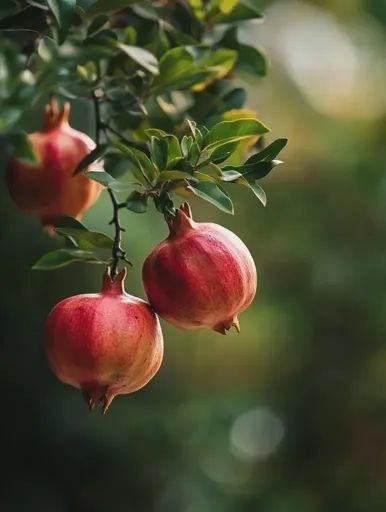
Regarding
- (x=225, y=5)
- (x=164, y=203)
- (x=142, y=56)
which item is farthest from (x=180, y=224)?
(x=225, y=5)

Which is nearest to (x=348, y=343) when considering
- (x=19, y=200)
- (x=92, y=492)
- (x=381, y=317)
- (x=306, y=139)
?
(x=381, y=317)

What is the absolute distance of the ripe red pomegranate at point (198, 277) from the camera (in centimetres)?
68

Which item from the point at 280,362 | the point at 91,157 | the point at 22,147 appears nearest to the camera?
the point at 22,147

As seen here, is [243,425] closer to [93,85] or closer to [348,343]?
[348,343]

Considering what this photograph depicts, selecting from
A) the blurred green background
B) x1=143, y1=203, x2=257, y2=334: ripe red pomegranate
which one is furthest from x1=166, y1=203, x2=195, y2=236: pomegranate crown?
the blurred green background

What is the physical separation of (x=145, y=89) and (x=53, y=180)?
97 mm

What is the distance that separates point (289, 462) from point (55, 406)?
0.82 m

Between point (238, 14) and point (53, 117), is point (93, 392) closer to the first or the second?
point (53, 117)

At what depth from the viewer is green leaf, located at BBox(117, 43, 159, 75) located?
78 centimetres

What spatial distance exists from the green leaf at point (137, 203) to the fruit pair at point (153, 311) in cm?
2

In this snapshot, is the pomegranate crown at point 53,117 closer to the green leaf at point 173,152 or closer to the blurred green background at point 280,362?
the green leaf at point 173,152

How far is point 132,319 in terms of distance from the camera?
0.69 metres

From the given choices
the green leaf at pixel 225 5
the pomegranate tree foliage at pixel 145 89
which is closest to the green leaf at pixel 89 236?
the pomegranate tree foliage at pixel 145 89

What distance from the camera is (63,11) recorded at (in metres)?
0.67
